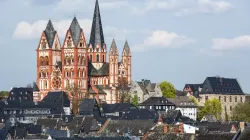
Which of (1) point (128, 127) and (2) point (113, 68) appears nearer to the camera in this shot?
(1) point (128, 127)

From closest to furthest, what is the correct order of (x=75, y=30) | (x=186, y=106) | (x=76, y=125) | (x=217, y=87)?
(x=76, y=125) → (x=186, y=106) → (x=75, y=30) → (x=217, y=87)

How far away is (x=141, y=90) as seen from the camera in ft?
641

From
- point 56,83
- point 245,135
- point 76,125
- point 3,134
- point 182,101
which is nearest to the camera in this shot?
point 245,135

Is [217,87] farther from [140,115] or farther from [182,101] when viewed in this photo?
[140,115]

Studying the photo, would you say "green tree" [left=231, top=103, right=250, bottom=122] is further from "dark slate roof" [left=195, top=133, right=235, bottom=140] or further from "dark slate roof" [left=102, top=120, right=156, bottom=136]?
"dark slate roof" [left=195, top=133, right=235, bottom=140]

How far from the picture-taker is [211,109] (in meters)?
178

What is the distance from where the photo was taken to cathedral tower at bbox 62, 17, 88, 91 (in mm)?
192000

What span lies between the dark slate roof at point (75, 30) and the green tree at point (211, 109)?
1302 inches

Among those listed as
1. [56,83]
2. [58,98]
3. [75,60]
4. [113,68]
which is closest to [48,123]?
[58,98]

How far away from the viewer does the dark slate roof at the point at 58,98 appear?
16762 cm

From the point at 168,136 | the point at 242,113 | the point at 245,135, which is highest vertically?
the point at 242,113

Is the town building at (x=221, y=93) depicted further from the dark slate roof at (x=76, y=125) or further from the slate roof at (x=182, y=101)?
the dark slate roof at (x=76, y=125)

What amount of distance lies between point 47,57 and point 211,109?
40560 mm

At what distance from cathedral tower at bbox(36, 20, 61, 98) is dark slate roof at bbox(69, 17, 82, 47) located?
400cm
